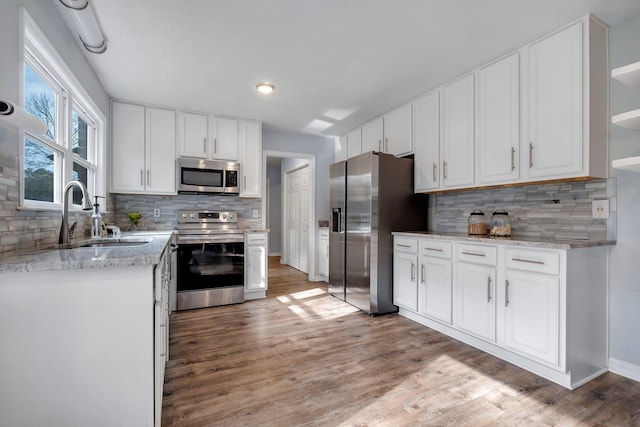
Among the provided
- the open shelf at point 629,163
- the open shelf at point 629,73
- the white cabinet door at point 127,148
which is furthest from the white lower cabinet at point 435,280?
the white cabinet door at point 127,148

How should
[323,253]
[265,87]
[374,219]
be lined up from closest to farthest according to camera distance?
1. [265,87]
2. [374,219]
3. [323,253]

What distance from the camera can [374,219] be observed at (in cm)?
332

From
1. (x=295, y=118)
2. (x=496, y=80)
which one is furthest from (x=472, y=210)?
(x=295, y=118)

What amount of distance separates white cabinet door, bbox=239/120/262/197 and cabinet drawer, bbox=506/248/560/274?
3099 mm

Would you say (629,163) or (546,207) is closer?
(629,163)

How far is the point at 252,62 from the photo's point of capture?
105 inches

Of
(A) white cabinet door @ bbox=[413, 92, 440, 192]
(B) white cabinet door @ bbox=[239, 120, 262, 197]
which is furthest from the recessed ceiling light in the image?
(A) white cabinet door @ bbox=[413, 92, 440, 192]

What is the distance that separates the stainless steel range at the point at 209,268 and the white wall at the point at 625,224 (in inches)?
135

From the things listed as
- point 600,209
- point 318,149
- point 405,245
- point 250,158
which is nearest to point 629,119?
point 600,209

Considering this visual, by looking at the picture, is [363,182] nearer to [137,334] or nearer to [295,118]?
[295,118]

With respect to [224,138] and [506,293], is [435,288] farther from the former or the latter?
[224,138]

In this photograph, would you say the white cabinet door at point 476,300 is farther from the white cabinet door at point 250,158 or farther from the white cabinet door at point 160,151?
the white cabinet door at point 160,151

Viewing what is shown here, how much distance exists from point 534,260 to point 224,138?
360 centimetres

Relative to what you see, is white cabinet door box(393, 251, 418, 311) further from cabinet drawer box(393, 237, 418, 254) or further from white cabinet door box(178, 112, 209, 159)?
white cabinet door box(178, 112, 209, 159)
